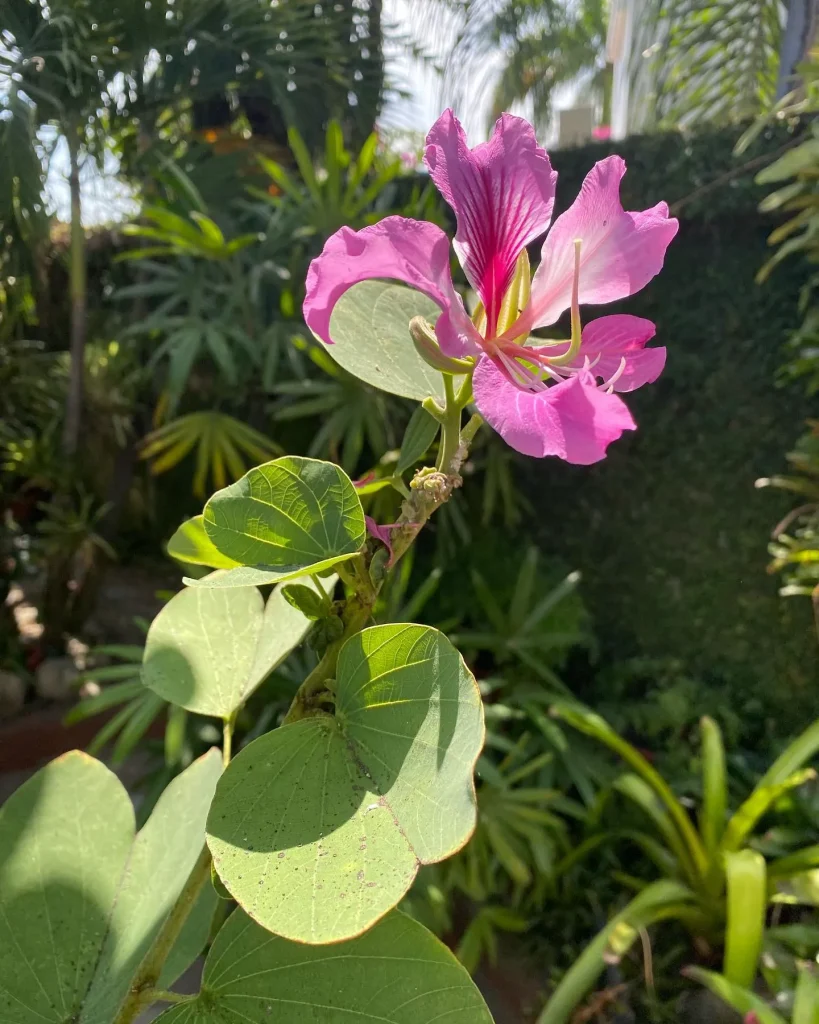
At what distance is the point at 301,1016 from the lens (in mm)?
237

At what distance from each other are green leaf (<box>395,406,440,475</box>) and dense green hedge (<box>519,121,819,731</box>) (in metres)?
1.52

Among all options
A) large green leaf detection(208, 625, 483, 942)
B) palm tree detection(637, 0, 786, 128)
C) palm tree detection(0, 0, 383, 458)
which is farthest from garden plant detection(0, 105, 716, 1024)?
palm tree detection(637, 0, 786, 128)

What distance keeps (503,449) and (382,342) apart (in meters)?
1.48

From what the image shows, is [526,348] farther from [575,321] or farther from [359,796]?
[359,796]

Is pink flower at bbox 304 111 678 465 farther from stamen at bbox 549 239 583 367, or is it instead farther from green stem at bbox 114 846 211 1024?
green stem at bbox 114 846 211 1024

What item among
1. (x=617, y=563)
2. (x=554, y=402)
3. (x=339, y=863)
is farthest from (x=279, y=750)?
(x=617, y=563)

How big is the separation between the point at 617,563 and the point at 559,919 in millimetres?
878

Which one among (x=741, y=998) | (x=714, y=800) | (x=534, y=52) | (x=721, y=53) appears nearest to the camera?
(x=741, y=998)

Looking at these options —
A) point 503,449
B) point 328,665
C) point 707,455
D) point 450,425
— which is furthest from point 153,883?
point 707,455

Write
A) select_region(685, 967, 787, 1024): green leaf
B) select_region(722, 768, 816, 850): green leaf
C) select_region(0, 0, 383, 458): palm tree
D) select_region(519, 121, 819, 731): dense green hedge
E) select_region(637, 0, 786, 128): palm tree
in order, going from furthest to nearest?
select_region(637, 0, 786, 128): palm tree → select_region(519, 121, 819, 731): dense green hedge → select_region(0, 0, 383, 458): palm tree → select_region(722, 768, 816, 850): green leaf → select_region(685, 967, 787, 1024): green leaf

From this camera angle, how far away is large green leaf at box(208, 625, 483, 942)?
19cm

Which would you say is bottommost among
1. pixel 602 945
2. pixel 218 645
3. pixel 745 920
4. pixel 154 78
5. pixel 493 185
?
pixel 602 945

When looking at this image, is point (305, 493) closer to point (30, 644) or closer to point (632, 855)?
point (632, 855)

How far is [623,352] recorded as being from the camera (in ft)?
0.85
